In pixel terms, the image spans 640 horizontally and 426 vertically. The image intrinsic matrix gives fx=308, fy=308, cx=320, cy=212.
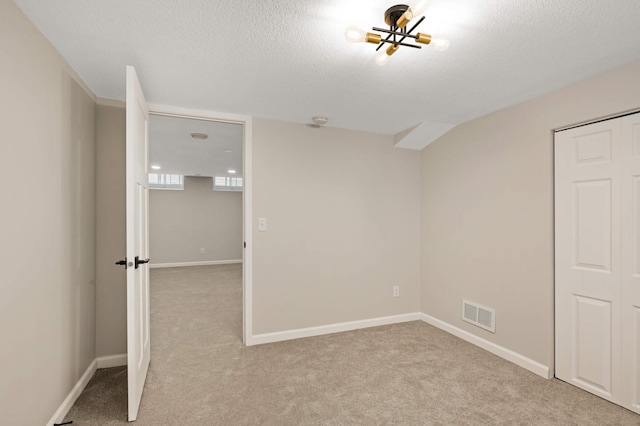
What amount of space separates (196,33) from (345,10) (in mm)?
819

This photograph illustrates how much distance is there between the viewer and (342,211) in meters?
3.49

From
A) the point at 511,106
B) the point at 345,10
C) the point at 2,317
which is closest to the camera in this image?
the point at 2,317

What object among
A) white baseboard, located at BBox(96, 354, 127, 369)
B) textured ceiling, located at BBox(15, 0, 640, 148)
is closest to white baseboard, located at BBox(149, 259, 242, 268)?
white baseboard, located at BBox(96, 354, 127, 369)

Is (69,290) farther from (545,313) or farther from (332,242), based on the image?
(545,313)

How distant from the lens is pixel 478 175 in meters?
3.06

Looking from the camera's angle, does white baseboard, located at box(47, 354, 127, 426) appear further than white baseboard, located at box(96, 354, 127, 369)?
No

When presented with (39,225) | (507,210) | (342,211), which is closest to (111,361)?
(39,225)

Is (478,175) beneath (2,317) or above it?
above

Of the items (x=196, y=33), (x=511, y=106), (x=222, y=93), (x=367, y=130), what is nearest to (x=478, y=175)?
(x=511, y=106)

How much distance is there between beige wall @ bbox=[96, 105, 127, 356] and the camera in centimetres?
258

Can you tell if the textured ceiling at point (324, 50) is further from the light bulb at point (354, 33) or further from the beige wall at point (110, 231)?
the beige wall at point (110, 231)

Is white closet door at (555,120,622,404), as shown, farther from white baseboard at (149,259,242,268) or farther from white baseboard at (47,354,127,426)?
white baseboard at (149,259,242,268)

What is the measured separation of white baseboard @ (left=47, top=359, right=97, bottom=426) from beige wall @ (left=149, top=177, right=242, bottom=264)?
5.54 m

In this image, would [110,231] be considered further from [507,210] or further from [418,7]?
[507,210]
